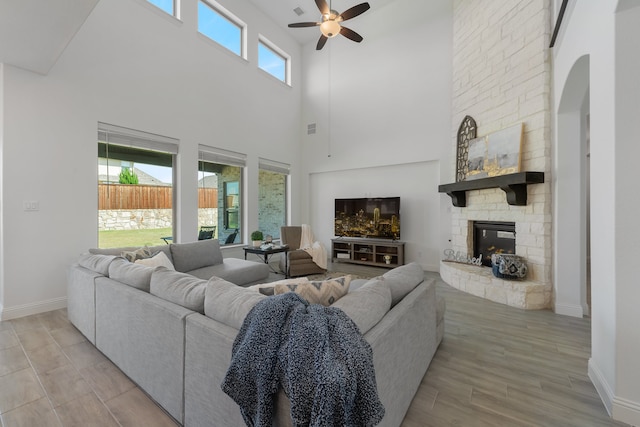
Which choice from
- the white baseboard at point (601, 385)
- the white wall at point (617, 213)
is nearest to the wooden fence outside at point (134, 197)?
the white wall at point (617, 213)

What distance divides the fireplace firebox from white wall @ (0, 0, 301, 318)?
458 cm

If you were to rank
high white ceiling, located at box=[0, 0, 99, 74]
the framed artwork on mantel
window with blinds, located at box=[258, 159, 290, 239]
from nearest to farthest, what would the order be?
1. high white ceiling, located at box=[0, 0, 99, 74]
2. the framed artwork on mantel
3. window with blinds, located at box=[258, 159, 290, 239]

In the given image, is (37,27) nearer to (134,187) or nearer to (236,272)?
(134,187)

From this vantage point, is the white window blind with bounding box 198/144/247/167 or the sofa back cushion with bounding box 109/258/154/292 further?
the white window blind with bounding box 198/144/247/167

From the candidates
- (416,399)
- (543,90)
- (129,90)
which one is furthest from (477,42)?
(129,90)

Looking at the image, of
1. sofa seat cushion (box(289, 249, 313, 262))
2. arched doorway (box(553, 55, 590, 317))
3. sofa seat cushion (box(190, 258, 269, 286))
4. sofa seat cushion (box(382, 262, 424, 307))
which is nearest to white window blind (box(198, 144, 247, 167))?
sofa seat cushion (box(190, 258, 269, 286))

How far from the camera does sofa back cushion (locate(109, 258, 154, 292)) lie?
191 cm

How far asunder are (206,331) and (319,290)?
0.58m

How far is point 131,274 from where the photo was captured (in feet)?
6.52

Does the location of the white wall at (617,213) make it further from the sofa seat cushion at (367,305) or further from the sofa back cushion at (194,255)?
the sofa back cushion at (194,255)

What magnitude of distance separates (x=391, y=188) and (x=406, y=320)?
4577mm

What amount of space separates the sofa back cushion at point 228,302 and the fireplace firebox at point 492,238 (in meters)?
3.89

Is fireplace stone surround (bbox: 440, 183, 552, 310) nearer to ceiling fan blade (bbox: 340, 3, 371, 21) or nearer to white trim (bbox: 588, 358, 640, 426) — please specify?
white trim (bbox: 588, 358, 640, 426)

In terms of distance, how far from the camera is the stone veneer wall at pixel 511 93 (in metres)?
3.32
